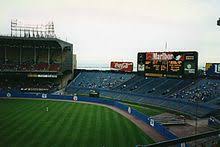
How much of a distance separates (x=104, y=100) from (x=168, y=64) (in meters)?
19.3

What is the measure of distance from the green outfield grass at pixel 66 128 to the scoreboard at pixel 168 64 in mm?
12106

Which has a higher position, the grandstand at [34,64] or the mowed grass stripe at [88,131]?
the grandstand at [34,64]

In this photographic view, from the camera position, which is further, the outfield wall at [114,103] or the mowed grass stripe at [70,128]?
the outfield wall at [114,103]

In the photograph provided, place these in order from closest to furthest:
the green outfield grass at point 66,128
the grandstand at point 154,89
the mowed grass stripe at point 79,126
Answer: the green outfield grass at point 66,128
the mowed grass stripe at point 79,126
the grandstand at point 154,89

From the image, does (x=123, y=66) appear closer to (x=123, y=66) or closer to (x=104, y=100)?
(x=123, y=66)

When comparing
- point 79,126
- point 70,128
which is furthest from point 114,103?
point 70,128

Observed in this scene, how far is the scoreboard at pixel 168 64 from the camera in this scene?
156 ft

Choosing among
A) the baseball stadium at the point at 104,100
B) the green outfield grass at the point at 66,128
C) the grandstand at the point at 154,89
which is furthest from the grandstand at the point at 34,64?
the green outfield grass at the point at 66,128

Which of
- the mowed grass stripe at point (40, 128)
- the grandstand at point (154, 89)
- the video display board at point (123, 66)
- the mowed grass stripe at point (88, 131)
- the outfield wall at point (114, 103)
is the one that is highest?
the video display board at point (123, 66)

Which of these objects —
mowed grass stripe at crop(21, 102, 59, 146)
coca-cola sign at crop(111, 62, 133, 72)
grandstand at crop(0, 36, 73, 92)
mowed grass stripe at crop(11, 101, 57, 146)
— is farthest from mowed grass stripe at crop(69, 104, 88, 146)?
coca-cola sign at crop(111, 62, 133, 72)

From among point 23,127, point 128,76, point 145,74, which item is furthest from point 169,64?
point 128,76

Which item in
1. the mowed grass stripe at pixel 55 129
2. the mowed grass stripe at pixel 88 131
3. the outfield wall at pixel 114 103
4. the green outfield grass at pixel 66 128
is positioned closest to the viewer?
the mowed grass stripe at pixel 55 129

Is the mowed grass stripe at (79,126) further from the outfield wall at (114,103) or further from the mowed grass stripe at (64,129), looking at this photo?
the outfield wall at (114,103)

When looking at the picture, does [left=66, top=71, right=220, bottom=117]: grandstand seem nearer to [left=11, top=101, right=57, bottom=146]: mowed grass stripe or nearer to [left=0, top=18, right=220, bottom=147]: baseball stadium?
[left=0, top=18, right=220, bottom=147]: baseball stadium
